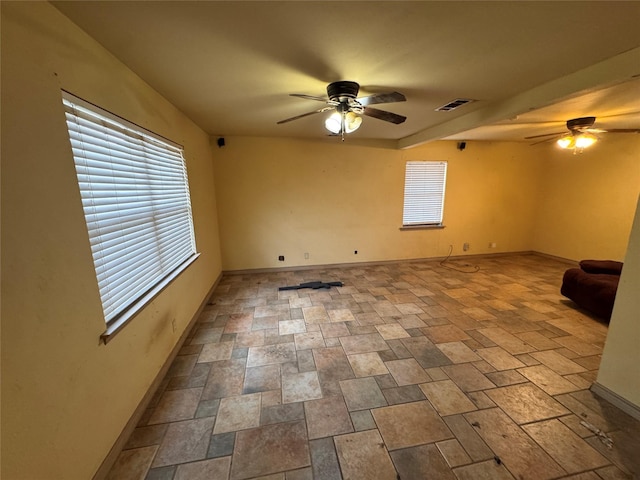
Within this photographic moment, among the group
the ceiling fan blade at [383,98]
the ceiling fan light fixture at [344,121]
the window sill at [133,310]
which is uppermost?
the ceiling fan blade at [383,98]

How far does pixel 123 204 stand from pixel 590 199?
7076 millimetres

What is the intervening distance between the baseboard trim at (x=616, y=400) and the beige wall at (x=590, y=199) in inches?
158

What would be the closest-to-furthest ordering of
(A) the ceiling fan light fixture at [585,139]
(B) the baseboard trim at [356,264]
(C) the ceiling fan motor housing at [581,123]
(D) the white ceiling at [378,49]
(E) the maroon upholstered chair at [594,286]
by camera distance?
1. (D) the white ceiling at [378,49]
2. (E) the maroon upholstered chair at [594,286]
3. (C) the ceiling fan motor housing at [581,123]
4. (A) the ceiling fan light fixture at [585,139]
5. (B) the baseboard trim at [356,264]

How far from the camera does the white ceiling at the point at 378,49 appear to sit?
1231 millimetres

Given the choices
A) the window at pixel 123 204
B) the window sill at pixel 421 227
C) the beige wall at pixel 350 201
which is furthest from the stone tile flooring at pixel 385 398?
the window sill at pixel 421 227

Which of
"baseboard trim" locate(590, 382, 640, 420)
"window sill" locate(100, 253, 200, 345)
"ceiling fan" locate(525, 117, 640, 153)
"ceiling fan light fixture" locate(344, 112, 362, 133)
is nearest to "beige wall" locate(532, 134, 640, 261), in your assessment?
"ceiling fan" locate(525, 117, 640, 153)

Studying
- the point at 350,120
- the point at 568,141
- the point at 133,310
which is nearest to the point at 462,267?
the point at 568,141

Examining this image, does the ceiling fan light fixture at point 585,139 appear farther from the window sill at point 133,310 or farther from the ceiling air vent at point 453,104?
the window sill at point 133,310

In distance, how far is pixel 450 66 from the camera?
181cm

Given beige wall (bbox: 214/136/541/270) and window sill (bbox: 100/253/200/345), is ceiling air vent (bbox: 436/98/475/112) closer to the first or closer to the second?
beige wall (bbox: 214/136/541/270)

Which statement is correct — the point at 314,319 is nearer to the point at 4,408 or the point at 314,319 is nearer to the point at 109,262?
the point at 109,262

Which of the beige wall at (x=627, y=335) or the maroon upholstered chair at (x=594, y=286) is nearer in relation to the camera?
the beige wall at (x=627, y=335)

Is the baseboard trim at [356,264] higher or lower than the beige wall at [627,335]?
lower

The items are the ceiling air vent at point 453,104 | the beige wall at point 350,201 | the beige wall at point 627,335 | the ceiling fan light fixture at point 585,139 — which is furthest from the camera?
the beige wall at point 350,201
